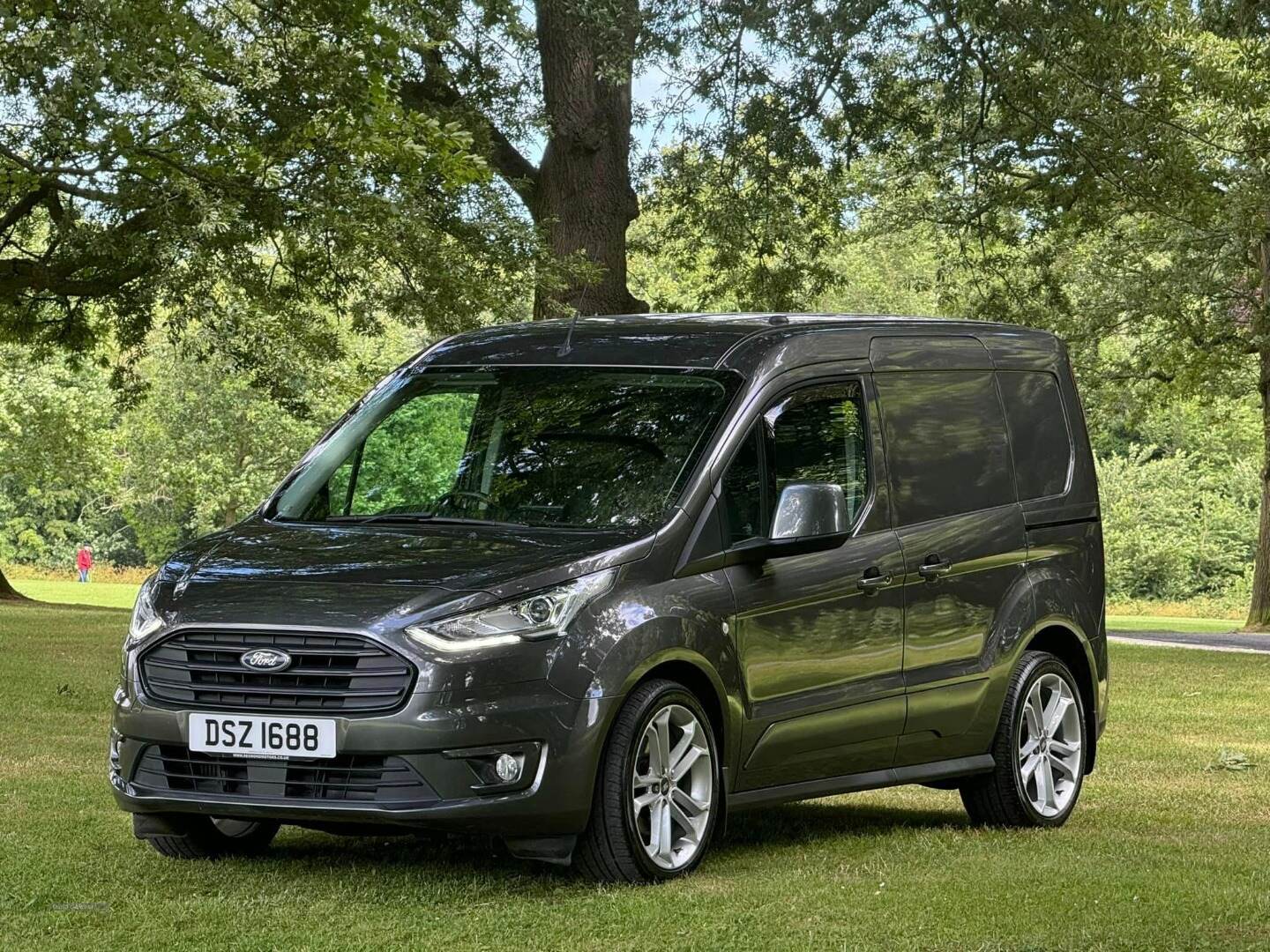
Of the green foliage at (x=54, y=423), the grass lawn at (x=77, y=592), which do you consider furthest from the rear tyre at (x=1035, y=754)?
the grass lawn at (x=77, y=592)

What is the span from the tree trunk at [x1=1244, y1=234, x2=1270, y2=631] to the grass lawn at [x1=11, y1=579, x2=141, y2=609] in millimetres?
22636

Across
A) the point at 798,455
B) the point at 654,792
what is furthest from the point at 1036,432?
the point at 654,792

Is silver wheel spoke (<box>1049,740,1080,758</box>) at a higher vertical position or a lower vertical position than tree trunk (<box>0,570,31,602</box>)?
higher

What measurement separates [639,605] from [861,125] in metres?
15.5

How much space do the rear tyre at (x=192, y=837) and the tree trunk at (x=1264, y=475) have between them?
1865cm

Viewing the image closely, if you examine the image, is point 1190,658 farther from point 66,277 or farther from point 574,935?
point 574,935

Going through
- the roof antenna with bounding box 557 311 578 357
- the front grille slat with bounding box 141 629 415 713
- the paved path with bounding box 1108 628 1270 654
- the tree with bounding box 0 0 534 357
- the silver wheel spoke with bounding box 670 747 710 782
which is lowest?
the paved path with bounding box 1108 628 1270 654

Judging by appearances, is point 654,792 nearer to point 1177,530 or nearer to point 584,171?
point 584,171

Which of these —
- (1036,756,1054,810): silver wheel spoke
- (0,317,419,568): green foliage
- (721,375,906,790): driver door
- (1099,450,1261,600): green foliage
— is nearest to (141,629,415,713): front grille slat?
(721,375,906,790): driver door

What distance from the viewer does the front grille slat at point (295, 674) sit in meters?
6.50

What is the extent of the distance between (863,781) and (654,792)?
1475 mm

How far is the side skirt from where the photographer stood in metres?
7.50

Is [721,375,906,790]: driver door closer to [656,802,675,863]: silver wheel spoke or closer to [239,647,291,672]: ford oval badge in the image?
[656,802,675,863]: silver wheel spoke

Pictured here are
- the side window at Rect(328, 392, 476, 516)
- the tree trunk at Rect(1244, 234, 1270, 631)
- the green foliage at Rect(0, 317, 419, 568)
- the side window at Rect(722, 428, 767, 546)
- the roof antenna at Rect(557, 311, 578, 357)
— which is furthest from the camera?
the green foliage at Rect(0, 317, 419, 568)
